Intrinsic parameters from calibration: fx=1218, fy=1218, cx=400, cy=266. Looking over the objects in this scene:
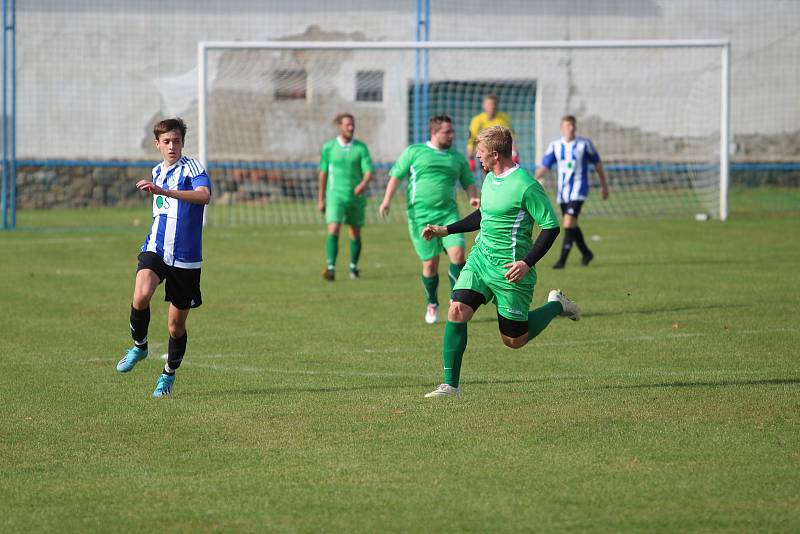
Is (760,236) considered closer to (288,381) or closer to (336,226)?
(336,226)

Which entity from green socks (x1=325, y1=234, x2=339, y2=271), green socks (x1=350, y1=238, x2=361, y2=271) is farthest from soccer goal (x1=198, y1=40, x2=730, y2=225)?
green socks (x1=325, y1=234, x2=339, y2=271)


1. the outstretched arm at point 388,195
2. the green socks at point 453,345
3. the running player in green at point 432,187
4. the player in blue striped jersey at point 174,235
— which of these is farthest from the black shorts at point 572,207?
the player in blue striped jersey at point 174,235

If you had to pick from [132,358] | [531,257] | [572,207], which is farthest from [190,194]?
[572,207]

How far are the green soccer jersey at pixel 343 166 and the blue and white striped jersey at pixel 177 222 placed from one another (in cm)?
826

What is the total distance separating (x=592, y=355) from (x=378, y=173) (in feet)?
58.4

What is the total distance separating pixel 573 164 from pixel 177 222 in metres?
9.71

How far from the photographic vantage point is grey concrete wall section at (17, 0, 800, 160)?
29.0 m

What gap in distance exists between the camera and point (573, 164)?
56.7ft

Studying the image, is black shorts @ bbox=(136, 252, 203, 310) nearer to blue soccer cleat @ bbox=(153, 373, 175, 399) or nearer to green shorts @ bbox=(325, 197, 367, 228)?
blue soccer cleat @ bbox=(153, 373, 175, 399)

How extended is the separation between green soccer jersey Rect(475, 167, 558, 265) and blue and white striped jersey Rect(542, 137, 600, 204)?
8878 millimetres

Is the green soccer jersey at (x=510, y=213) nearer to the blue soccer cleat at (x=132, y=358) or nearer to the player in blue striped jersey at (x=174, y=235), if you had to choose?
the player in blue striped jersey at (x=174, y=235)

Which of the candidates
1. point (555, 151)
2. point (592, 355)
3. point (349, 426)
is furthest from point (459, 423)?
point (555, 151)

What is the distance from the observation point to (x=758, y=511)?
228 inches

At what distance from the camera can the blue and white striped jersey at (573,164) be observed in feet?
56.6
